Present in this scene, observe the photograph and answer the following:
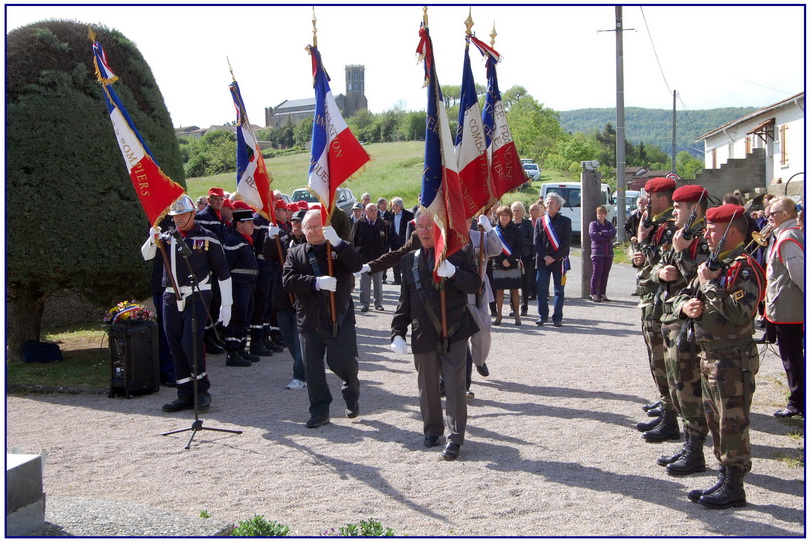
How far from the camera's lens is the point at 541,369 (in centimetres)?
1045

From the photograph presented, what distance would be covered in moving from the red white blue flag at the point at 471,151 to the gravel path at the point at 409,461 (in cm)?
220

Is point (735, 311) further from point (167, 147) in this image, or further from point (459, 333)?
point (167, 147)

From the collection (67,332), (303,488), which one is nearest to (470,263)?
(303,488)

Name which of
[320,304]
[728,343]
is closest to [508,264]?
[320,304]

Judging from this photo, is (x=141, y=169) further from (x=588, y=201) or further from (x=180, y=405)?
(x=588, y=201)

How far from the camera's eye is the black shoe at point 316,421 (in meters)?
7.77

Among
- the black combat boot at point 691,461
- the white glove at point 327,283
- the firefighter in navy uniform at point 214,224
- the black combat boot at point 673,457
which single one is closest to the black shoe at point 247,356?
the firefighter in navy uniform at point 214,224

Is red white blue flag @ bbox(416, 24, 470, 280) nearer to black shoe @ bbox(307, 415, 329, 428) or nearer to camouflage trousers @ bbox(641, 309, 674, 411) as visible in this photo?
camouflage trousers @ bbox(641, 309, 674, 411)

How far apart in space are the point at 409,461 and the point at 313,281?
1924mm

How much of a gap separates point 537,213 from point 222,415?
348 inches

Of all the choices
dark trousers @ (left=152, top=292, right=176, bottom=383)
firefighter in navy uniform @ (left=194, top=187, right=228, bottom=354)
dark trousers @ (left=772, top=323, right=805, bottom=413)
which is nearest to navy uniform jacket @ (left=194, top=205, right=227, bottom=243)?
firefighter in navy uniform @ (left=194, top=187, right=228, bottom=354)

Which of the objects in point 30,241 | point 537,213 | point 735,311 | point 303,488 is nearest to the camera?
point 735,311

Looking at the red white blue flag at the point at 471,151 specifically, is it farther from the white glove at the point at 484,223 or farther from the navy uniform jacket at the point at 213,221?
the navy uniform jacket at the point at 213,221

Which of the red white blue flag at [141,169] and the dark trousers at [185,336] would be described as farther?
the red white blue flag at [141,169]
